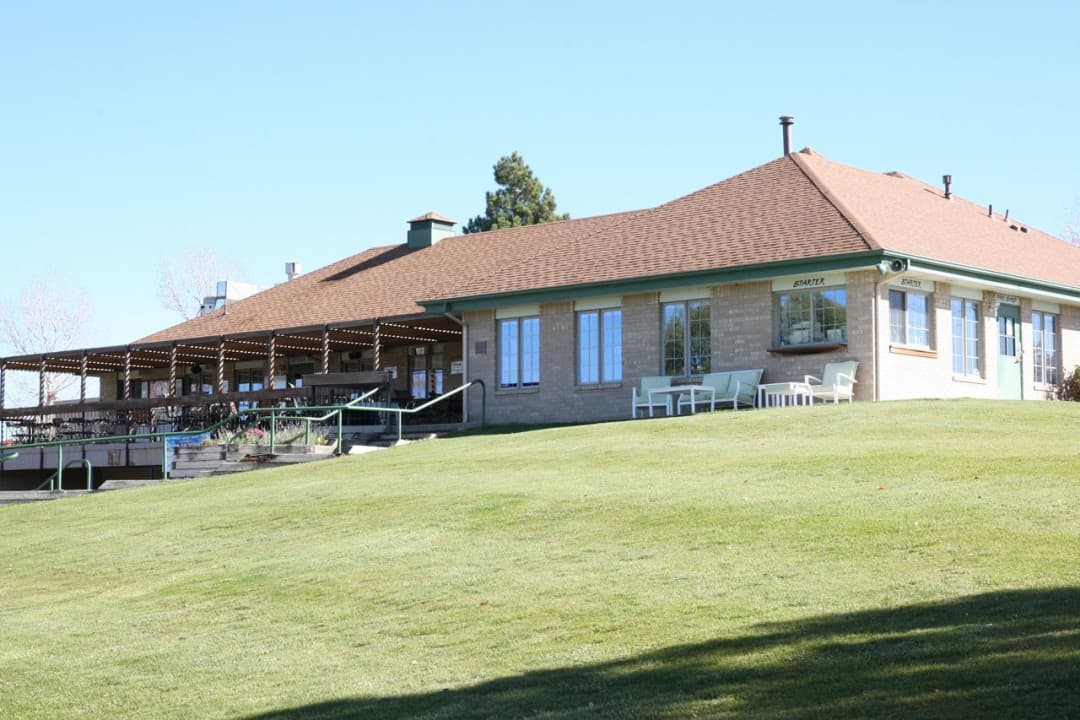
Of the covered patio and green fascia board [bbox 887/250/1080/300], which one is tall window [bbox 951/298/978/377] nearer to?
green fascia board [bbox 887/250/1080/300]

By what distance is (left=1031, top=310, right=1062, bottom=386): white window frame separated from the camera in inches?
Result: 1198

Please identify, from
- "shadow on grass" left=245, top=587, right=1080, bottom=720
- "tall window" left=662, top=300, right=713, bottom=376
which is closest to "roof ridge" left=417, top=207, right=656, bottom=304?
"tall window" left=662, top=300, right=713, bottom=376

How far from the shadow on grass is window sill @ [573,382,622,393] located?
1927cm

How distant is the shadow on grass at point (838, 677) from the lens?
770 cm

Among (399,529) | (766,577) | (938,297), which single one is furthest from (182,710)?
(938,297)

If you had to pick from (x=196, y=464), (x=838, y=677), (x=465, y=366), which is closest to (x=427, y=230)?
(x=465, y=366)

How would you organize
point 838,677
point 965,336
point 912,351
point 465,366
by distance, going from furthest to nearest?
point 465,366 → point 965,336 → point 912,351 → point 838,677

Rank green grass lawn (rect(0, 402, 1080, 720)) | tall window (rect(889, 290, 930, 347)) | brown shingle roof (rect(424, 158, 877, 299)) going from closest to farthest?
green grass lawn (rect(0, 402, 1080, 720))
tall window (rect(889, 290, 930, 347))
brown shingle roof (rect(424, 158, 877, 299))

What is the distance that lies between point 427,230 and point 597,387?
1313 cm

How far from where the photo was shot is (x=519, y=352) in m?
30.7

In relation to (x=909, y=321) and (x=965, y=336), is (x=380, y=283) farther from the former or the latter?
(x=965, y=336)

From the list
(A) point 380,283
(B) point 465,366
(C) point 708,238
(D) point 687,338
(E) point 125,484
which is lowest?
(E) point 125,484

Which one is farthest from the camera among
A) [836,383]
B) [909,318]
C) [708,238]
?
[708,238]

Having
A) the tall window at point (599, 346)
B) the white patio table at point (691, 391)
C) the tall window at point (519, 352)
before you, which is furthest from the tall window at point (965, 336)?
the tall window at point (519, 352)
